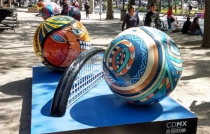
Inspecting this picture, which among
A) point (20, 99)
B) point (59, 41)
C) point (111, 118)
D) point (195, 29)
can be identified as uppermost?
point (59, 41)

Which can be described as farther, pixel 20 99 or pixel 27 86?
pixel 27 86

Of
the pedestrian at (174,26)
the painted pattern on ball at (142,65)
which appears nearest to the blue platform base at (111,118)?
the painted pattern on ball at (142,65)

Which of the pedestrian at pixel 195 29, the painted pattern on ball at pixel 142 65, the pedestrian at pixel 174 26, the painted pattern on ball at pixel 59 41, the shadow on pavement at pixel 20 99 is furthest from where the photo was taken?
the pedestrian at pixel 174 26

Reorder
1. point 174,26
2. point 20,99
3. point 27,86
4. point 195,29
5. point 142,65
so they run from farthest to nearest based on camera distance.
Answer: point 174,26 < point 195,29 < point 27,86 < point 20,99 < point 142,65

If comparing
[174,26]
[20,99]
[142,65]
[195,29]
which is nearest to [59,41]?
[20,99]

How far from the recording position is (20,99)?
227 inches

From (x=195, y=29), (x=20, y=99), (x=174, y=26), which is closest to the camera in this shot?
(x=20, y=99)

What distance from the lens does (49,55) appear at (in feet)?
20.2

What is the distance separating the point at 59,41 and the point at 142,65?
2.65 metres

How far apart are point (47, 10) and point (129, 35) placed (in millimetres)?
9459

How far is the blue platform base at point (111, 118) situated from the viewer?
144 inches

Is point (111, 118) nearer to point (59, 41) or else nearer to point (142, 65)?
point (142, 65)

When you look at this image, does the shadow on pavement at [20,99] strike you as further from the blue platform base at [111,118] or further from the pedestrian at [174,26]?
the pedestrian at [174,26]

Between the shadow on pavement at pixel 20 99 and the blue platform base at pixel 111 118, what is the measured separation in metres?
0.40
